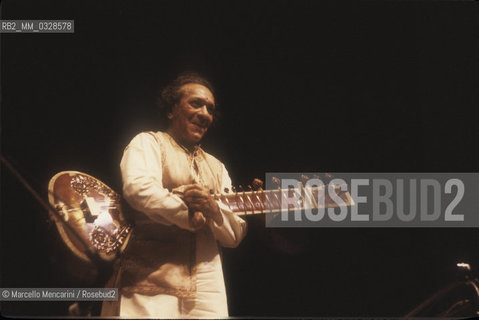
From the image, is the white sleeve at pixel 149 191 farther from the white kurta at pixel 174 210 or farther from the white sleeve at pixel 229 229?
the white sleeve at pixel 229 229

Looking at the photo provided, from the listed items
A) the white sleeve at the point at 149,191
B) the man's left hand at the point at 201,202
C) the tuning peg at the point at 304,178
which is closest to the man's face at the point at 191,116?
the white sleeve at the point at 149,191

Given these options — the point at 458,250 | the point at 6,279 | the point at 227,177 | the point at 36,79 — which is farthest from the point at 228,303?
the point at 36,79

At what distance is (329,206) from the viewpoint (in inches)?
108

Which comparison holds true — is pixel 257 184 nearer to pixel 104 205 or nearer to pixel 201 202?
pixel 201 202

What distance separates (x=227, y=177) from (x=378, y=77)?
115 cm

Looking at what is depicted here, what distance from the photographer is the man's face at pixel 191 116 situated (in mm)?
2730

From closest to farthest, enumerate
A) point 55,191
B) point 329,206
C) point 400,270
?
1. point 55,191
2. point 329,206
3. point 400,270

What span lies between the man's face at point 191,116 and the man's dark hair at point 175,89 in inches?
1.2

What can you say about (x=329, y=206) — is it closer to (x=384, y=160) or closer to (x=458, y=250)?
(x=384, y=160)

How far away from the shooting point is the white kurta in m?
2.39

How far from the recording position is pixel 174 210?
2.45m

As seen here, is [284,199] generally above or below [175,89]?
below
